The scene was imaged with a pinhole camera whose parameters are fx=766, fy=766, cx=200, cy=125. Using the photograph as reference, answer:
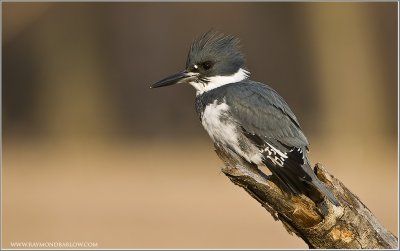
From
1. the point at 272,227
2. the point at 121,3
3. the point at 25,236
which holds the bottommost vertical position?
the point at 272,227

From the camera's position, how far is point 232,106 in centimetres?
462

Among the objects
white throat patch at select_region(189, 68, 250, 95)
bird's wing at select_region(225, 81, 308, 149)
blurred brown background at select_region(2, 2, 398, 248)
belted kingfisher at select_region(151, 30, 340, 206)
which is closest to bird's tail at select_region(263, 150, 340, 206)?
belted kingfisher at select_region(151, 30, 340, 206)

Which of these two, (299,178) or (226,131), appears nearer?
(299,178)

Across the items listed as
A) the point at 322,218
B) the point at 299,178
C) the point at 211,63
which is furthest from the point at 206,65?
the point at 322,218

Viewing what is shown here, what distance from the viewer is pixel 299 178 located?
4.20 metres

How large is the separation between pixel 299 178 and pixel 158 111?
32.9 feet

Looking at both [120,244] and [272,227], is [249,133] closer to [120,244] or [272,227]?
[120,244]

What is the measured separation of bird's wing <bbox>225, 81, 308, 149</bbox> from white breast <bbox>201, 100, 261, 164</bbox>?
5 cm

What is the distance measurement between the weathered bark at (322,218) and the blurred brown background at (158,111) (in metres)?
3.77

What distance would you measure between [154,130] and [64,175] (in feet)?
10.0

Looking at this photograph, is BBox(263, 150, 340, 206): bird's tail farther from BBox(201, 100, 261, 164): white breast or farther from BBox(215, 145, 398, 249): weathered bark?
BBox(201, 100, 261, 164): white breast

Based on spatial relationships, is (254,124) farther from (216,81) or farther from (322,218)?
(322,218)

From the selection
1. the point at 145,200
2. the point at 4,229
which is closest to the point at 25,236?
the point at 4,229

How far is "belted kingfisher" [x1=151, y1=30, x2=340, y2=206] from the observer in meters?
4.27
